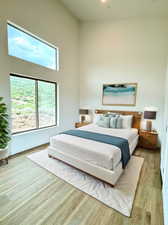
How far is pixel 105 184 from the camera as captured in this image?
2299mm

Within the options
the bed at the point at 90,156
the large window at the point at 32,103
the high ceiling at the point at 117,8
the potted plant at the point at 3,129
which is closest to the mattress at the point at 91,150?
the bed at the point at 90,156

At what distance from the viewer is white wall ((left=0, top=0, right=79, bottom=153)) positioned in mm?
3018

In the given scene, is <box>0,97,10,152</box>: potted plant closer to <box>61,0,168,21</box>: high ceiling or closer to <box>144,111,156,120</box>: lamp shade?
<box>144,111,156,120</box>: lamp shade

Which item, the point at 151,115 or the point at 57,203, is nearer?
the point at 57,203

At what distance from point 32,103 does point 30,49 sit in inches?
60.6

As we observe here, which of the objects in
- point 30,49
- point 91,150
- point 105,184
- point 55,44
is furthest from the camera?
point 55,44

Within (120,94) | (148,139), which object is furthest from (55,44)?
(148,139)

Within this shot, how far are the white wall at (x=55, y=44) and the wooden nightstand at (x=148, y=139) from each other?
2731 millimetres

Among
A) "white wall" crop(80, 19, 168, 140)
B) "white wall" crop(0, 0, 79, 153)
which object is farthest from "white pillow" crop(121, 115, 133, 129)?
"white wall" crop(0, 0, 79, 153)

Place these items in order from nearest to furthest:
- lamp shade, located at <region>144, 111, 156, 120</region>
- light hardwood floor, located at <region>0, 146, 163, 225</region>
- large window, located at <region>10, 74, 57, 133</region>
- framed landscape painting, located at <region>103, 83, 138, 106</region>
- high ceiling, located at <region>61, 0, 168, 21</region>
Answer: light hardwood floor, located at <region>0, 146, 163, 225</region>
large window, located at <region>10, 74, 57, 133</region>
high ceiling, located at <region>61, 0, 168, 21</region>
lamp shade, located at <region>144, 111, 156, 120</region>
framed landscape painting, located at <region>103, 83, 138, 106</region>

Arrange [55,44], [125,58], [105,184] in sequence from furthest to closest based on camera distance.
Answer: [125,58], [55,44], [105,184]

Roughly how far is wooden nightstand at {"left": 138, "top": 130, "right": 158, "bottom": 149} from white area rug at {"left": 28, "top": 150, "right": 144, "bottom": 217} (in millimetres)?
1027

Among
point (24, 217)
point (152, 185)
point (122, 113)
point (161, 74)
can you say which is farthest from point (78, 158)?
point (161, 74)

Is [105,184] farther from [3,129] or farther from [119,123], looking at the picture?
[3,129]
